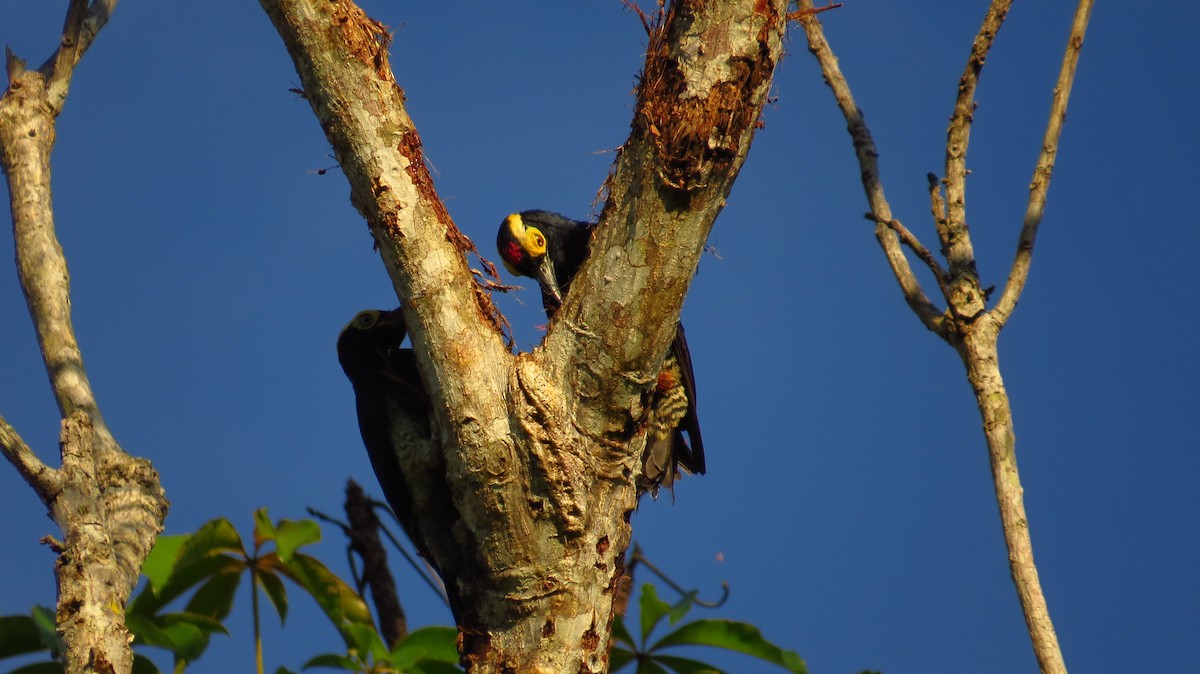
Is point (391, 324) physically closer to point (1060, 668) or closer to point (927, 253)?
point (927, 253)

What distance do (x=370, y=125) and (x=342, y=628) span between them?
1974 millimetres

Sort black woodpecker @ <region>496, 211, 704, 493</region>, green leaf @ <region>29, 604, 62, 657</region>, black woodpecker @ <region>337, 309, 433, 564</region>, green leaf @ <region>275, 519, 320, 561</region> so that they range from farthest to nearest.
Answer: black woodpecker @ <region>496, 211, 704, 493</region>
black woodpecker @ <region>337, 309, 433, 564</region>
green leaf @ <region>275, 519, 320, 561</region>
green leaf @ <region>29, 604, 62, 657</region>

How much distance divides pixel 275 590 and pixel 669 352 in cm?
187

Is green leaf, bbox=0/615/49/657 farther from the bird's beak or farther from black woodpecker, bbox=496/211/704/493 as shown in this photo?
the bird's beak

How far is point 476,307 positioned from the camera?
3.28m

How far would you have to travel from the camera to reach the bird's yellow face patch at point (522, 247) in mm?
5742

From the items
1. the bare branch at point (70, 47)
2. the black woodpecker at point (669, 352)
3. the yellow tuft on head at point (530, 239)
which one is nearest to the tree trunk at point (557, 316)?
the black woodpecker at point (669, 352)

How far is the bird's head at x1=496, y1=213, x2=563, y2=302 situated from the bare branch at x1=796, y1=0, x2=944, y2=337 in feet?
5.70

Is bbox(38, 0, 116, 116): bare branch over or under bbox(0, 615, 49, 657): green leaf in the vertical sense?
over

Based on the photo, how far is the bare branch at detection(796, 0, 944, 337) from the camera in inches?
170

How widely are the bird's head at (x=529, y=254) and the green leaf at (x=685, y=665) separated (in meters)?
2.11

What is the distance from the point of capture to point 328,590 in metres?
4.17

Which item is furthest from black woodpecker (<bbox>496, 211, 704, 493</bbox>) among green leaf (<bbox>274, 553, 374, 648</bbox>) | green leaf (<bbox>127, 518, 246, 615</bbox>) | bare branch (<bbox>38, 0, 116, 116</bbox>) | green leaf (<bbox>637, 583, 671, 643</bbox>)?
bare branch (<bbox>38, 0, 116, 116</bbox>)

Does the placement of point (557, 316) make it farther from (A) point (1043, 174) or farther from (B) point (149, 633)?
(A) point (1043, 174)
